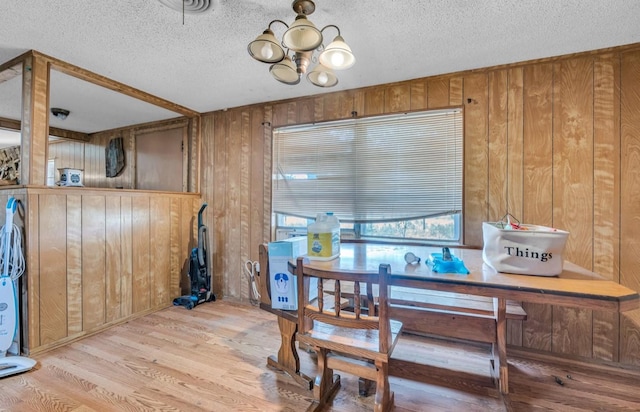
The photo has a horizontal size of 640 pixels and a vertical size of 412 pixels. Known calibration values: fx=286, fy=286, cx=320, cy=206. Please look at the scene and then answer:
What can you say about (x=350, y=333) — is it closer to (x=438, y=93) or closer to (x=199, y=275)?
(x=438, y=93)

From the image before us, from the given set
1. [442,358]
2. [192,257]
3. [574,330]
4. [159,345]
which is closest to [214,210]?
[192,257]

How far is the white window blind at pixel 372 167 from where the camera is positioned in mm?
2535

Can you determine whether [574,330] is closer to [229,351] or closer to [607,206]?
[607,206]

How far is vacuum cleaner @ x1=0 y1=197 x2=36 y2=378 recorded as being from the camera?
2049 mm

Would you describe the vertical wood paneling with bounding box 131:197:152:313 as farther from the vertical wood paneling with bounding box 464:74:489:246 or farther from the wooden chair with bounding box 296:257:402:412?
the vertical wood paneling with bounding box 464:74:489:246

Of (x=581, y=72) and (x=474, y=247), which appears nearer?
(x=581, y=72)

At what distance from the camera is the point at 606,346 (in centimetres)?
210

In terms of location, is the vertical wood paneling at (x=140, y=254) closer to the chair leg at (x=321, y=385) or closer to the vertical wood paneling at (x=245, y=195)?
the vertical wood paneling at (x=245, y=195)

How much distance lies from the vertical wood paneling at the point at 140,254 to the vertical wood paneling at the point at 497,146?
132 inches

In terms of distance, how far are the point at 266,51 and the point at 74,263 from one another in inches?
95.6

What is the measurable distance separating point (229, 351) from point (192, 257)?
4.62 ft

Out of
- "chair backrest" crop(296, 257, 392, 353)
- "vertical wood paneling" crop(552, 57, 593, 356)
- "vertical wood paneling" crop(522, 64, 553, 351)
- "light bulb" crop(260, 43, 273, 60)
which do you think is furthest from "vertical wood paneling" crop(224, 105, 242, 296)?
"vertical wood paneling" crop(552, 57, 593, 356)

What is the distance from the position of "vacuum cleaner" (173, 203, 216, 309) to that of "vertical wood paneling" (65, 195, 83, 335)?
3.11ft

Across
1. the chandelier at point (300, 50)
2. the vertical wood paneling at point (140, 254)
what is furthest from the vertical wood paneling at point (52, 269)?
the chandelier at point (300, 50)
